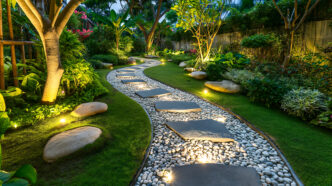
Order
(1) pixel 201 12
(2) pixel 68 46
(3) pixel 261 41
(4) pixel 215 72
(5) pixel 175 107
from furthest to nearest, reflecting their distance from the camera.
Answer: (1) pixel 201 12, (3) pixel 261 41, (4) pixel 215 72, (2) pixel 68 46, (5) pixel 175 107

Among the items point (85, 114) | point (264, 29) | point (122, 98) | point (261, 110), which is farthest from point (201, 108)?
point (264, 29)

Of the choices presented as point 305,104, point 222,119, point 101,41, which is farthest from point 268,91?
point 101,41

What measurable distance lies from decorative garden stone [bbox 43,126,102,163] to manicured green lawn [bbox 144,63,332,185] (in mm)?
2735

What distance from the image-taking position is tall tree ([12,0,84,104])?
2.97 m

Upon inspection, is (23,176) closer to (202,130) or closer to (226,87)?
(202,130)

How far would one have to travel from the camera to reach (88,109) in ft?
11.6

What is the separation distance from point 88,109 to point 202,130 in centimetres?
232

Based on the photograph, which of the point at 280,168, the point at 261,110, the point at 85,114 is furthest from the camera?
the point at 261,110

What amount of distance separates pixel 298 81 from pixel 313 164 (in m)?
3.88

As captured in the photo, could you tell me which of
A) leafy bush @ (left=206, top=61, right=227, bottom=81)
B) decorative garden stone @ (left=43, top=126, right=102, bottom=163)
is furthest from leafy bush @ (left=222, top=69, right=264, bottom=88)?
decorative garden stone @ (left=43, top=126, right=102, bottom=163)

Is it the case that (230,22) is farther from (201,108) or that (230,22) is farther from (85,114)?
(85,114)

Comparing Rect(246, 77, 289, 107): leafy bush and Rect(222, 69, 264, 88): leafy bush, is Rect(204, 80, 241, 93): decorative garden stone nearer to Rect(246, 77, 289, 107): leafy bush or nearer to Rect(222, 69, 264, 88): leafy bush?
Rect(222, 69, 264, 88): leafy bush

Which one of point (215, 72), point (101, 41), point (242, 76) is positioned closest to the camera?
point (242, 76)

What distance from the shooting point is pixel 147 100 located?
4613 mm
